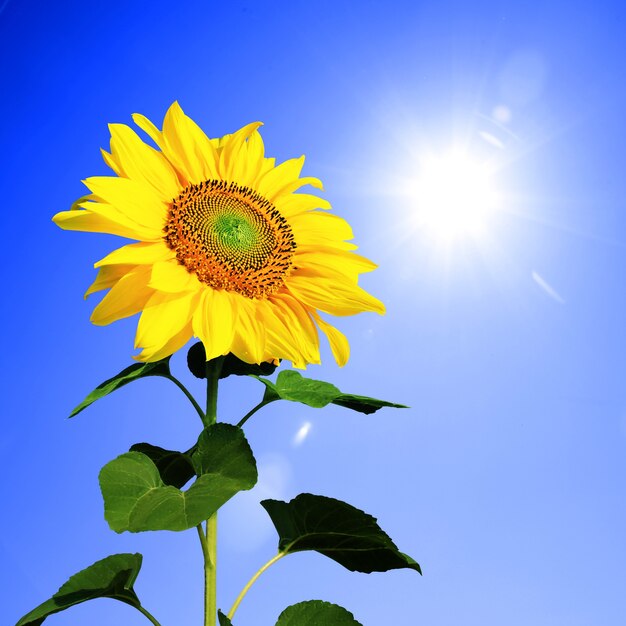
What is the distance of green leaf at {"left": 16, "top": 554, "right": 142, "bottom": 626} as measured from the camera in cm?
215

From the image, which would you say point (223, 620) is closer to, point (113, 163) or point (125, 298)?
point (125, 298)

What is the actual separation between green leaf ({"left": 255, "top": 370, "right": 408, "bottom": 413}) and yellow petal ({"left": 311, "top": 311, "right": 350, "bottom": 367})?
168 mm

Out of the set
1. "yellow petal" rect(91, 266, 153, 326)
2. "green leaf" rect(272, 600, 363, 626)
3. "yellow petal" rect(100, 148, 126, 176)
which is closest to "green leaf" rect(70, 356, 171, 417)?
"yellow petal" rect(91, 266, 153, 326)

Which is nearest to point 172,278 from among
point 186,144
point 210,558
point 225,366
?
point 225,366

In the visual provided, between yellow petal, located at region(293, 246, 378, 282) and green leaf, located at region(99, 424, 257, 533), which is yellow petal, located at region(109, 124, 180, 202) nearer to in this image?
yellow petal, located at region(293, 246, 378, 282)

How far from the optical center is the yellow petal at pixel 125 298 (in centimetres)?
219

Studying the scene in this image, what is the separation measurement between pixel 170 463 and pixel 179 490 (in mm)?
477

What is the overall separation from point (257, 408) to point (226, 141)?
0.98m

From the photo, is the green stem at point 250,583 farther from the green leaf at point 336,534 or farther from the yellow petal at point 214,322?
the yellow petal at point 214,322

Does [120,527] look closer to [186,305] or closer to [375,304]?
[186,305]

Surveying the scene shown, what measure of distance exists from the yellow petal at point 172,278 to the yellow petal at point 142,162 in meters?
0.29

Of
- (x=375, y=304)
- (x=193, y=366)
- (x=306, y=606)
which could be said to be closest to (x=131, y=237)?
(x=193, y=366)

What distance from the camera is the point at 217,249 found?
240cm

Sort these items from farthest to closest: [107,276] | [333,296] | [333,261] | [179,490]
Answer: [333,261] < [333,296] < [107,276] < [179,490]
